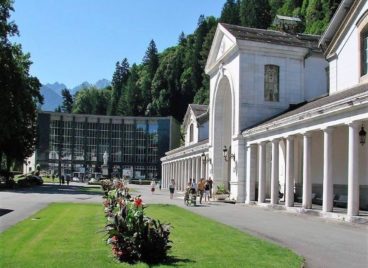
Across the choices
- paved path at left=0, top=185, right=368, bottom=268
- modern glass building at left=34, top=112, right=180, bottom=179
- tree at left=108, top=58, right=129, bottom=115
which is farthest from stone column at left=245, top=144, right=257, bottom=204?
tree at left=108, top=58, right=129, bottom=115

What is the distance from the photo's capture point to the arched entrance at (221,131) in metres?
41.1

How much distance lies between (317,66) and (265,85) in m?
4.37

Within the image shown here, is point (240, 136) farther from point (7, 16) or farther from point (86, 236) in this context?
point (7, 16)

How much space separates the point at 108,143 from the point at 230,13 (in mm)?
44875

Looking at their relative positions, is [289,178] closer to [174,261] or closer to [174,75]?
[174,261]

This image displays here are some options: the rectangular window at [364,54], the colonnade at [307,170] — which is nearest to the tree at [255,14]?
the colonnade at [307,170]

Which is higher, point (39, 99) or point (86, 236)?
point (39, 99)

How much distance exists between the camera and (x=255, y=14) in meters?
109

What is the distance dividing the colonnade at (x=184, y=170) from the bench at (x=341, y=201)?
18.2m

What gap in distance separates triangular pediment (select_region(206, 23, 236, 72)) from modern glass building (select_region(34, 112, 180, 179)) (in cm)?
8791

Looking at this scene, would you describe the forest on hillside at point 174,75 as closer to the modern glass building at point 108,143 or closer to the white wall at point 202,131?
the modern glass building at point 108,143

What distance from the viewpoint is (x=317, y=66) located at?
37.2m

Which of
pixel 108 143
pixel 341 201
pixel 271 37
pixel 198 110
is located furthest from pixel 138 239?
pixel 108 143

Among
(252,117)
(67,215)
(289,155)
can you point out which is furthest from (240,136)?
(67,215)
